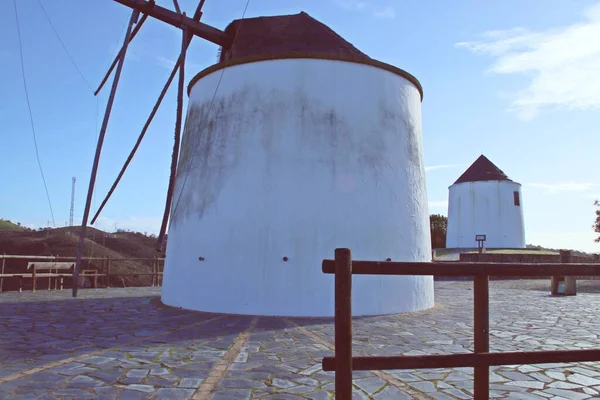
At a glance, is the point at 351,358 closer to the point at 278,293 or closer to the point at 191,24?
the point at 278,293

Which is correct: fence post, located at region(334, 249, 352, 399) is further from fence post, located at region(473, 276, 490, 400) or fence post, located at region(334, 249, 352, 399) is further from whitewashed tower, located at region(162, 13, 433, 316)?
whitewashed tower, located at region(162, 13, 433, 316)

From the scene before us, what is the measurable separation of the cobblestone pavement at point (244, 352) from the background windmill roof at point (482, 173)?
976 inches

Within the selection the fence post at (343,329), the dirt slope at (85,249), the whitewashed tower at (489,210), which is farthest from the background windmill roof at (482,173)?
the fence post at (343,329)

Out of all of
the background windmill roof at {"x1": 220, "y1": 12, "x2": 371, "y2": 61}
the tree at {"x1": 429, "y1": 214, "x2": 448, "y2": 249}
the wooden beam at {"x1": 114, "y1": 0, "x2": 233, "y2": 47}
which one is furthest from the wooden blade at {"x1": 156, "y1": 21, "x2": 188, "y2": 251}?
the tree at {"x1": 429, "y1": 214, "x2": 448, "y2": 249}

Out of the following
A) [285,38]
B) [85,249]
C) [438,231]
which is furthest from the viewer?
[438,231]

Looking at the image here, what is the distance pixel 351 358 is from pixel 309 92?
7.34m

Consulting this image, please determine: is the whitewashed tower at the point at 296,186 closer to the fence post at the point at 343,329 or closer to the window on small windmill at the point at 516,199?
the fence post at the point at 343,329

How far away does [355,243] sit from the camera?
350 inches

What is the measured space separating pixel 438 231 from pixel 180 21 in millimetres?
33347

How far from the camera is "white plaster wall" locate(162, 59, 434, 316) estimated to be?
873 centimetres

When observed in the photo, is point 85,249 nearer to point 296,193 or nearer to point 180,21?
point 180,21

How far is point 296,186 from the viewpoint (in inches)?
349

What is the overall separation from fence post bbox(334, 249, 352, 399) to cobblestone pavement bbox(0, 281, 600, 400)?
1420 mm

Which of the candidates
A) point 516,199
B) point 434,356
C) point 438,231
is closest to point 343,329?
point 434,356
